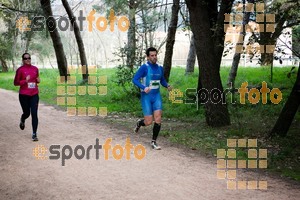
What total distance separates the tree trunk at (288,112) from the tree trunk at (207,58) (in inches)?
75.2

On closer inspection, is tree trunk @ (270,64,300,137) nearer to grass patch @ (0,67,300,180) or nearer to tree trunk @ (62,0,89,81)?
grass patch @ (0,67,300,180)

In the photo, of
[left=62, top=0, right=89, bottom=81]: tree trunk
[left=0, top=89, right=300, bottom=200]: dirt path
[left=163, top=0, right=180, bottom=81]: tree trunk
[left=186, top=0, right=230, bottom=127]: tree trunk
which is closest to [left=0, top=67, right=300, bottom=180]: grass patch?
[left=186, top=0, right=230, bottom=127]: tree trunk

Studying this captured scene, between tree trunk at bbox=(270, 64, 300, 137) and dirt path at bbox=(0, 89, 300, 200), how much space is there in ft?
8.21

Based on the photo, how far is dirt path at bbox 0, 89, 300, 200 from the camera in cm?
569

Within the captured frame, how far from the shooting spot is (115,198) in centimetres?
547

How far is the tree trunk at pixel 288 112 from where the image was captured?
29.3ft

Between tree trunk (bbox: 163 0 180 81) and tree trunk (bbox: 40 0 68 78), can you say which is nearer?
tree trunk (bbox: 163 0 180 81)

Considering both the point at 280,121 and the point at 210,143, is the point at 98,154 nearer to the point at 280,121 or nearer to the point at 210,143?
the point at 210,143

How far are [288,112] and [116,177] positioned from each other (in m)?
4.86

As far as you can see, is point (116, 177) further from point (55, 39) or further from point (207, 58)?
point (55, 39)

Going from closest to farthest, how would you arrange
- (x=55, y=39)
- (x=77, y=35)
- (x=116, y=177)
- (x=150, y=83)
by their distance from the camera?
1. (x=116, y=177)
2. (x=150, y=83)
3. (x=55, y=39)
4. (x=77, y=35)

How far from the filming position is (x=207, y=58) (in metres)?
10.9

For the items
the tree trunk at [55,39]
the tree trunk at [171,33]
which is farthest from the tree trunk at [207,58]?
the tree trunk at [55,39]

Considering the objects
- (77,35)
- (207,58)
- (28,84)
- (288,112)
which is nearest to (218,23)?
(207,58)
